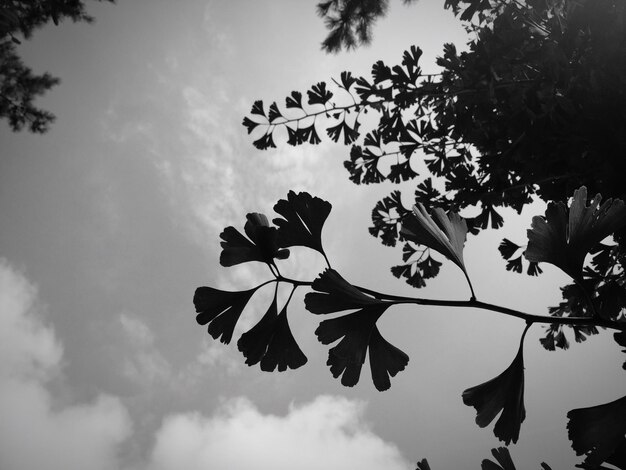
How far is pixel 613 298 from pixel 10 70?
7264 millimetres

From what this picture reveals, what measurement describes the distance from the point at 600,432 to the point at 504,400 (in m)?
0.25

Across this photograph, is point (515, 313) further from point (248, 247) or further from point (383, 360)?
point (248, 247)

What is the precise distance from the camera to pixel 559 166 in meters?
2.16

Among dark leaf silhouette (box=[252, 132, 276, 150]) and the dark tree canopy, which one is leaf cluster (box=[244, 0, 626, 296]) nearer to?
dark leaf silhouette (box=[252, 132, 276, 150])

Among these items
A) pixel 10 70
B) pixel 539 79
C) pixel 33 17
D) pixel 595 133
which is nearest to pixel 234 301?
pixel 595 133

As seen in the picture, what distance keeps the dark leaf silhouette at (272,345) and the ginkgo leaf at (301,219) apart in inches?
12.1

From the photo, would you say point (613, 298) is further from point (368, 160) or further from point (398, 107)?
point (368, 160)

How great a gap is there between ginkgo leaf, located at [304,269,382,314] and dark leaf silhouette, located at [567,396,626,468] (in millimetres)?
676

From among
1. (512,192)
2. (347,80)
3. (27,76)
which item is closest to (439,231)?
(512,192)

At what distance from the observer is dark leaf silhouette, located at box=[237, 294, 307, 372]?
1.39 m

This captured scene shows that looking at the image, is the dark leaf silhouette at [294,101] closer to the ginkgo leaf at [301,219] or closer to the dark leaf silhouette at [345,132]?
the dark leaf silhouette at [345,132]

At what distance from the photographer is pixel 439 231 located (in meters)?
1.40

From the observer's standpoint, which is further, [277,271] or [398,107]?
[398,107]

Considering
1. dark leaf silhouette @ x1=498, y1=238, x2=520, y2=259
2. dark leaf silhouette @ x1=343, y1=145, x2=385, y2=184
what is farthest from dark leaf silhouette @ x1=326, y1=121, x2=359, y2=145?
dark leaf silhouette @ x1=498, y1=238, x2=520, y2=259
